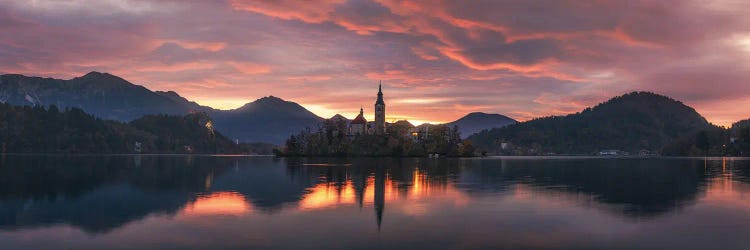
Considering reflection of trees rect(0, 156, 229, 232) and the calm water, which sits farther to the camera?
reflection of trees rect(0, 156, 229, 232)

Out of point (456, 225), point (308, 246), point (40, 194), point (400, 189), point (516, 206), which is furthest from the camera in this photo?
point (400, 189)

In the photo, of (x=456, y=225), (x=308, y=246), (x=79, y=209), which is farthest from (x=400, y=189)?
(x=308, y=246)

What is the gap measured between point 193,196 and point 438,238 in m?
28.6

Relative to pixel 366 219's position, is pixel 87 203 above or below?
below

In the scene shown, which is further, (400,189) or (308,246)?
(400,189)

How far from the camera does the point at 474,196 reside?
167ft

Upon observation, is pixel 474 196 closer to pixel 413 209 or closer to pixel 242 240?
pixel 413 209

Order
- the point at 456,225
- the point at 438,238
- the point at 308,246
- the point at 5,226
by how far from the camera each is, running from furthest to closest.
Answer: the point at 456,225 → the point at 5,226 → the point at 438,238 → the point at 308,246

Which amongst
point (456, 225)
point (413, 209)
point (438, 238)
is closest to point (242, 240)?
point (438, 238)

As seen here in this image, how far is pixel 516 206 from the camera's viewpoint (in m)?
42.3

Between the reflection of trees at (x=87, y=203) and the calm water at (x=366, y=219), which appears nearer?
the calm water at (x=366, y=219)

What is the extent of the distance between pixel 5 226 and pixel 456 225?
24552 millimetres

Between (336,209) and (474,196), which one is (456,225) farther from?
(474,196)

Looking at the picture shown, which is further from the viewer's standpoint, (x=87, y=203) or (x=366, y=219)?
(x=87, y=203)
